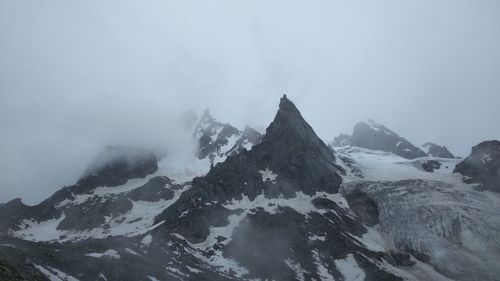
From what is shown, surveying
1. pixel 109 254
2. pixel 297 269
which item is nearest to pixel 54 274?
pixel 109 254

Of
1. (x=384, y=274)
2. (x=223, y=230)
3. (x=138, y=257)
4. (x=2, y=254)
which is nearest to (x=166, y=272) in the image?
(x=138, y=257)

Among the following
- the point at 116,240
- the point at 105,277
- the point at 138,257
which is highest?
the point at 116,240

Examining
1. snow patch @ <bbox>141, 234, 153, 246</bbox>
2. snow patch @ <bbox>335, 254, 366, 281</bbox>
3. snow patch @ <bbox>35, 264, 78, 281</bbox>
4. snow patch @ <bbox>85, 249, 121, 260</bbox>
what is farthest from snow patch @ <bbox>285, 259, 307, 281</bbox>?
snow patch @ <bbox>35, 264, 78, 281</bbox>

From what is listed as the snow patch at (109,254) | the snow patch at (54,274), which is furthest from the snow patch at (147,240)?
the snow patch at (54,274)

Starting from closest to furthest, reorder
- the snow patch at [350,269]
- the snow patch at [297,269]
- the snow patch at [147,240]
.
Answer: the snow patch at [297,269]
the snow patch at [350,269]
the snow patch at [147,240]

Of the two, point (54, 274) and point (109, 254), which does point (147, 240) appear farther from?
point (54, 274)

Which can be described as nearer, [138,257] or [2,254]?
[2,254]

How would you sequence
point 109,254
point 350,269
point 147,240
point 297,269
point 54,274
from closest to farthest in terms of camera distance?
point 54,274 → point 109,254 → point 297,269 → point 350,269 → point 147,240

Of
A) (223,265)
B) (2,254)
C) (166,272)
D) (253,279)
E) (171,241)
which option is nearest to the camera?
(2,254)

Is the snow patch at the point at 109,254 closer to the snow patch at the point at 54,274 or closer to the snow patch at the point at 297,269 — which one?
the snow patch at the point at 54,274

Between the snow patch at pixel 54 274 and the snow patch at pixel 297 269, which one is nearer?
A: the snow patch at pixel 54 274

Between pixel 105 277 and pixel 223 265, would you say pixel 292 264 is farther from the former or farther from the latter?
pixel 105 277
